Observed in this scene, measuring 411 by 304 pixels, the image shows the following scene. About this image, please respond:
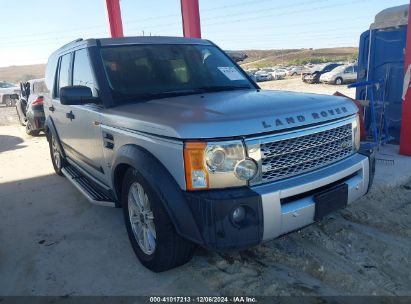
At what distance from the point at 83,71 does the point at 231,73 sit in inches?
60.8

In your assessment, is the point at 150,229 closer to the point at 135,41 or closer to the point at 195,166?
the point at 195,166

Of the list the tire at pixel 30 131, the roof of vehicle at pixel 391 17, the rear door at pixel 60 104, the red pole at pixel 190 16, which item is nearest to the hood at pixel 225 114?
the rear door at pixel 60 104

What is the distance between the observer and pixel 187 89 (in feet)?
11.4

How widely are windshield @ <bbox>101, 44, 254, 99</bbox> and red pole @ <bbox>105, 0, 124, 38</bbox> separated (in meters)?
8.29

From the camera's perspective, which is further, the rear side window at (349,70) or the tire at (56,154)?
the rear side window at (349,70)

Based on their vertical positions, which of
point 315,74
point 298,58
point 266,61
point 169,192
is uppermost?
point 169,192

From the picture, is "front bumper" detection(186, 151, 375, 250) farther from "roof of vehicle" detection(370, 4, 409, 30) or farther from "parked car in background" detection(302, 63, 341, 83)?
"parked car in background" detection(302, 63, 341, 83)

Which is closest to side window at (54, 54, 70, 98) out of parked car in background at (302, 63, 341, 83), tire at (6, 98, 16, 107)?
tire at (6, 98, 16, 107)

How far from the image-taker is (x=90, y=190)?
3.96 metres

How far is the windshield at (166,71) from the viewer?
132 inches

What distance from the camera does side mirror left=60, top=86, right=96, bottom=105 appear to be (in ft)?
10.0

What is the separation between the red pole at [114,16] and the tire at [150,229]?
9.54m

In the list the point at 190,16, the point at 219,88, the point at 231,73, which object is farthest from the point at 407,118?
the point at 190,16

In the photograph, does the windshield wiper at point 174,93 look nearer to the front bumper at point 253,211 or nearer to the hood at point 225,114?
the hood at point 225,114
